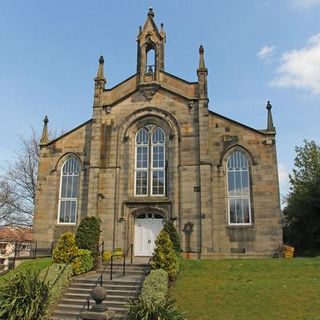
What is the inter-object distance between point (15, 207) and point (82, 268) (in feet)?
68.2

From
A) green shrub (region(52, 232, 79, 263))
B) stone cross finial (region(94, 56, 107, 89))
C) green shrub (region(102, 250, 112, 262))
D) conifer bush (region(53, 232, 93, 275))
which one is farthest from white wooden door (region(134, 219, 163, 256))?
stone cross finial (region(94, 56, 107, 89))

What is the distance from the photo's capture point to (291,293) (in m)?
13.1

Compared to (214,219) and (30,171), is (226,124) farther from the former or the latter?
(30,171)

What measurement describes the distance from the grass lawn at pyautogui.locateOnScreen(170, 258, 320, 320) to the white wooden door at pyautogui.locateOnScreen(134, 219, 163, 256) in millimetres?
4647

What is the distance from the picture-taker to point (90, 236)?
1908cm

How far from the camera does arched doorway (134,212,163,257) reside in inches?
860

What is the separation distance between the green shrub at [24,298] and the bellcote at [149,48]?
1592 cm

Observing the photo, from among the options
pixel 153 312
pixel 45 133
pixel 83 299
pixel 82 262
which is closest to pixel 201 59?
pixel 45 133

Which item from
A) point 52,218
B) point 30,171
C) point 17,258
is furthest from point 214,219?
point 30,171

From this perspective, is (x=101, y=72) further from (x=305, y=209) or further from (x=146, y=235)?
(x=305, y=209)

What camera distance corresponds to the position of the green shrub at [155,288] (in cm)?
1154

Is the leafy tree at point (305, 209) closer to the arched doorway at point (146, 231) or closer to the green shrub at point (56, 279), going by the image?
the arched doorway at point (146, 231)

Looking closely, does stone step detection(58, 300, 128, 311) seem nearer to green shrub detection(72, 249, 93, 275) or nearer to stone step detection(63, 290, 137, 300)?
stone step detection(63, 290, 137, 300)

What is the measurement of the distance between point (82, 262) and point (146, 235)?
6.13 meters
